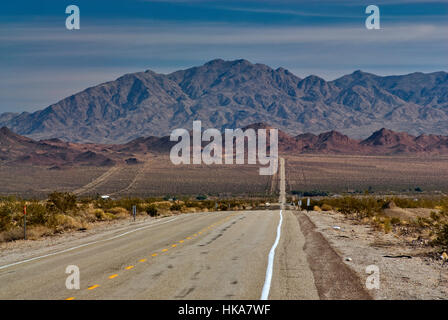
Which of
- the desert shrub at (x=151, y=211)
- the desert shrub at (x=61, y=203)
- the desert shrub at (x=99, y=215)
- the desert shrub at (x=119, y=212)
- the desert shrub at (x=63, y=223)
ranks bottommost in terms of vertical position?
the desert shrub at (x=151, y=211)

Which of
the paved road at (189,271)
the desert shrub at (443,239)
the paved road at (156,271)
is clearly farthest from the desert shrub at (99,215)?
the desert shrub at (443,239)

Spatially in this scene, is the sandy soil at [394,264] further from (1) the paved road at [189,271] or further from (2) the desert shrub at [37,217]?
(2) the desert shrub at [37,217]

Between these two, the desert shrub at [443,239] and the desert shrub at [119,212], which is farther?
the desert shrub at [119,212]

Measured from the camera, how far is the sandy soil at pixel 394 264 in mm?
10609

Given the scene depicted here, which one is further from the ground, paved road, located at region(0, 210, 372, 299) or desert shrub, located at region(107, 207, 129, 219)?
paved road, located at region(0, 210, 372, 299)

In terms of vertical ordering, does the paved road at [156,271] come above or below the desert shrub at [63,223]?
above

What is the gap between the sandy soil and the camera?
10609 millimetres

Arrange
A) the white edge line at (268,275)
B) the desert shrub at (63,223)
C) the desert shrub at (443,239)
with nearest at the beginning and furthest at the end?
1. the white edge line at (268,275)
2. the desert shrub at (443,239)
3. the desert shrub at (63,223)

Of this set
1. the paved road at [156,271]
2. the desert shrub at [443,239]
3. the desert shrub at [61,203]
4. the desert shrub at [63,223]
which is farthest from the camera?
the desert shrub at [61,203]

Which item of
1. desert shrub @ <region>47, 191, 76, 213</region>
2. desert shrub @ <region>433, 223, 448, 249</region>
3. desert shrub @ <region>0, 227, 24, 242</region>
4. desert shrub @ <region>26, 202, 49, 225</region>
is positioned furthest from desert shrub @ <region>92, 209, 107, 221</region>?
desert shrub @ <region>433, 223, 448, 249</region>

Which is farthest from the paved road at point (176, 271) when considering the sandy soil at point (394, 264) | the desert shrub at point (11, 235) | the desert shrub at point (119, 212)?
the desert shrub at point (119, 212)

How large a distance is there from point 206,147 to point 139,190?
96.1 m

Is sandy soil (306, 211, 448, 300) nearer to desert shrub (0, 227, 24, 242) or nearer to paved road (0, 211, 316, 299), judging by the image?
paved road (0, 211, 316, 299)
